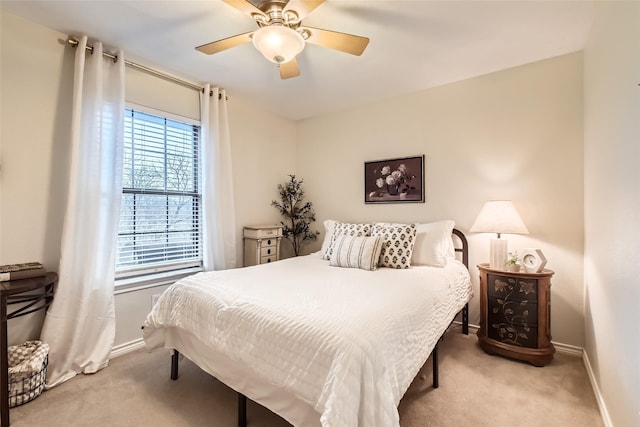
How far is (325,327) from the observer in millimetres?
1300

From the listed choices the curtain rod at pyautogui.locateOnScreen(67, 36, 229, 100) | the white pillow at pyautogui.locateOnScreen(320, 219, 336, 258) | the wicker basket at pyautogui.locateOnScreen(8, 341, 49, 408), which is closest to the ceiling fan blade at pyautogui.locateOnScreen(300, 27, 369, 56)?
the curtain rod at pyautogui.locateOnScreen(67, 36, 229, 100)

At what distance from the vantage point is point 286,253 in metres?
4.19

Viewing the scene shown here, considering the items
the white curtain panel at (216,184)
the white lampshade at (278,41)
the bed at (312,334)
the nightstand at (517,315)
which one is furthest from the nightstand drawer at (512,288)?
the white curtain panel at (216,184)

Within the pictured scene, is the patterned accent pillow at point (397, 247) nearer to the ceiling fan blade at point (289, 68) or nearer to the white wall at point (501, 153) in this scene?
the white wall at point (501, 153)

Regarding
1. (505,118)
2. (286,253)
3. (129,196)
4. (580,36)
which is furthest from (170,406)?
(580,36)

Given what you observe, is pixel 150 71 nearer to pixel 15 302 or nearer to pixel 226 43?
pixel 226 43

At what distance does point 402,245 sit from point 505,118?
1.57m

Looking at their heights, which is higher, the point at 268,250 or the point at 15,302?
the point at 268,250

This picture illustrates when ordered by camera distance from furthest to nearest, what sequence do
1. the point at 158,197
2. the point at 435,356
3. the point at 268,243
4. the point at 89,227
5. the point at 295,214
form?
1. the point at 295,214
2. the point at 268,243
3. the point at 158,197
4. the point at 89,227
5. the point at 435,356

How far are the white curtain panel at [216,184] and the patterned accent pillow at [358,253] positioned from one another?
1259mm

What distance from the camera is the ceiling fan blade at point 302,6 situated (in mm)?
1537

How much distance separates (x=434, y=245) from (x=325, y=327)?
69.7 inches

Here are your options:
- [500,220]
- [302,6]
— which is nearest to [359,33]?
[302,6]

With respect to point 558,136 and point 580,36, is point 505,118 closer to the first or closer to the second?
point 558,136
